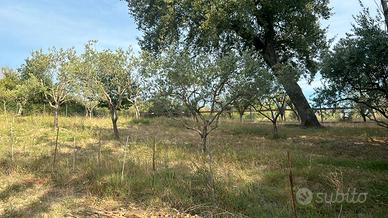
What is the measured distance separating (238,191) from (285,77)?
35.7ft

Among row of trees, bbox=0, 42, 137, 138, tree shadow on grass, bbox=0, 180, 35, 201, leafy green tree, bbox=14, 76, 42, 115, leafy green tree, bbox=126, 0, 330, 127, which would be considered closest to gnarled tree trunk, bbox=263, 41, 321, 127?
leafy green tree, bbox=126, 0, 330, 127

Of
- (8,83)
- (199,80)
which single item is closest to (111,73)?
(199,80)

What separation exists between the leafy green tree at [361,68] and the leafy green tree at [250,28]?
4464mm

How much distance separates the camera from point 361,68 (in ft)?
37.6

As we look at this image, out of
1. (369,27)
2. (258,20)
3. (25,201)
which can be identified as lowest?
(25,201)

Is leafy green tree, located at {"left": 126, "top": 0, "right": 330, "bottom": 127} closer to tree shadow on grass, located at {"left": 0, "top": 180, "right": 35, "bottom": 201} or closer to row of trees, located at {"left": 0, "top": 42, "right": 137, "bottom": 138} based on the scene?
row of trees, located at {"left": 0, "top": 42, "right": 137, "bottom": 138}

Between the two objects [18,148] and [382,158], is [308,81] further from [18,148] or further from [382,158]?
[18,148]

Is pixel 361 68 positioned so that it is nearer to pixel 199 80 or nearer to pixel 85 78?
pixel 199 80

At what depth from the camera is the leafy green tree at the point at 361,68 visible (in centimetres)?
1109

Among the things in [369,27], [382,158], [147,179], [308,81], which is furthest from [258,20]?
[147,179]

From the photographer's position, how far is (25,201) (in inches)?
283

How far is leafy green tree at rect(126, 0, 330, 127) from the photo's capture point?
18.8 m

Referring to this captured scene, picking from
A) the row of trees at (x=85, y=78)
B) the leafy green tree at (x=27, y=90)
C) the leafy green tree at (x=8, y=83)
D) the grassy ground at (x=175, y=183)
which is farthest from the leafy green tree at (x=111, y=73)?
the leafy green tree at (x=8, y=83)

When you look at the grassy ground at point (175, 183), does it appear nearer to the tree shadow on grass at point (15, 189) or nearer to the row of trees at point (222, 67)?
the tree shadow on grass at point (15, 189)
